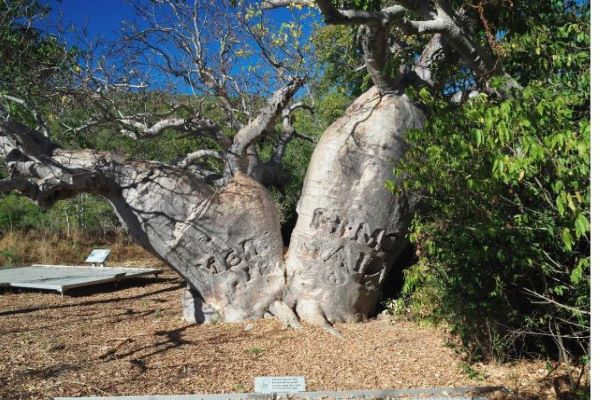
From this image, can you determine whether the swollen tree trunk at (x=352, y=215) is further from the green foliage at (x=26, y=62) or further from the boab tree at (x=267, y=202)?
the green foliage at (x=26, y=62)

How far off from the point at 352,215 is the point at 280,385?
2321mm

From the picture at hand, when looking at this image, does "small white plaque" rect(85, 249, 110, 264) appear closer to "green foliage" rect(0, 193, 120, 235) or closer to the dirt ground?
the dirt ground

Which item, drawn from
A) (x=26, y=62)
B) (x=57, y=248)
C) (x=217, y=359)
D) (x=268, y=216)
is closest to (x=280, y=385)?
(x=217, y=359)

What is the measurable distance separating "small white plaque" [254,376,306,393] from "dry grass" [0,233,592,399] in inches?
13.2

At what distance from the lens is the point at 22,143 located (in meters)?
6.23

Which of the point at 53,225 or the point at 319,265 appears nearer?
the point at 319,265

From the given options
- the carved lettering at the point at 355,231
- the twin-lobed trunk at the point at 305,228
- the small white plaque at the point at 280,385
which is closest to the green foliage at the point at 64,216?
the twin-lobed trunk at the point at 305,228

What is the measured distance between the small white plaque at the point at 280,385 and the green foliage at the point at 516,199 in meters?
1.52

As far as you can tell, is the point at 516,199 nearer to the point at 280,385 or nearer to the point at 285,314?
the point at 280,385

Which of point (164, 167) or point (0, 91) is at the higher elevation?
point (0, 91)

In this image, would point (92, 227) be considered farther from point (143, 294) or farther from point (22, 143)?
point (22, 143)

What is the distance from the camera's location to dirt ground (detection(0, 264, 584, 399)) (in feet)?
13.8

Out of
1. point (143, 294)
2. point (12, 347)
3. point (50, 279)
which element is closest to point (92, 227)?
point (50, 279)
